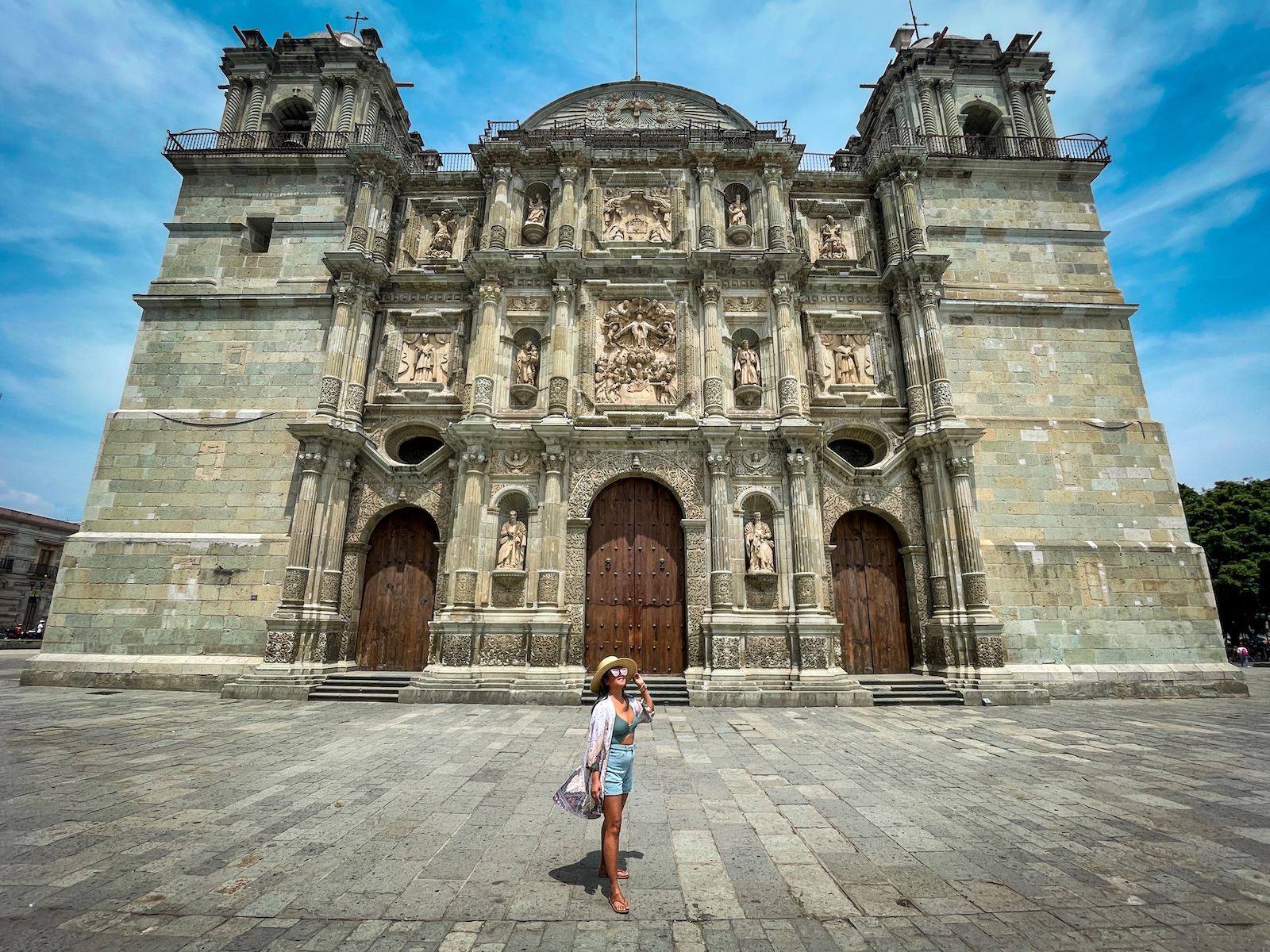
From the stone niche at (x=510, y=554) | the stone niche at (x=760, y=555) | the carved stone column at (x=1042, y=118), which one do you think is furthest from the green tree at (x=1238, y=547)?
the stone niche at (x=510, y=554)

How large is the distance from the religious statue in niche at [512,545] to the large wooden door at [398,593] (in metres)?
2.22

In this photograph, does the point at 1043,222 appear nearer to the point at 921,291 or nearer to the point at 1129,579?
the point at 921,291

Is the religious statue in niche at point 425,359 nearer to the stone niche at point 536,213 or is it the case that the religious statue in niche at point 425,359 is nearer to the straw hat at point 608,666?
the stone niche at point 536,213

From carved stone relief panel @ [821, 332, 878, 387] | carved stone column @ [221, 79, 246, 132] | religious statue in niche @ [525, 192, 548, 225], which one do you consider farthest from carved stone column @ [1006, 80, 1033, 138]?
carved stone column @ [221, 79, 246, 132]

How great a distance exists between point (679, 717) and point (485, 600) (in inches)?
213

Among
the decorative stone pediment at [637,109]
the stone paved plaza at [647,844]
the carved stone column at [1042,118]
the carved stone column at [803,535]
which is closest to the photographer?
the stone paved plaza at [647,844]

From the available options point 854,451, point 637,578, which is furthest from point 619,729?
point 854,451

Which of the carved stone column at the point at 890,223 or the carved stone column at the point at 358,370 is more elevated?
the carved stone column at the point at 890,223

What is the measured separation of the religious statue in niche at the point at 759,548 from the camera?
44.2 feet

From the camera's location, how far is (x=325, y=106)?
18094 mm

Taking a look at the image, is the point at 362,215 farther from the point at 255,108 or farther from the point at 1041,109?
the point at 1041,109

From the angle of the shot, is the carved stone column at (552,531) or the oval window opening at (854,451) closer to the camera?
the carved stone column at (552,531)

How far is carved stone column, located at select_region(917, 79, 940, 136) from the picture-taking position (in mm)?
18156

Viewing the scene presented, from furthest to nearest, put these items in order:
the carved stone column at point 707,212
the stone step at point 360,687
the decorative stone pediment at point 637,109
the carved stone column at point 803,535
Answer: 1. the decorative stone pediment at point 637,109
2. the carved stone column at point 707,212
3. the carved stone column at point 803,535
4. the stone step at point 360,687
